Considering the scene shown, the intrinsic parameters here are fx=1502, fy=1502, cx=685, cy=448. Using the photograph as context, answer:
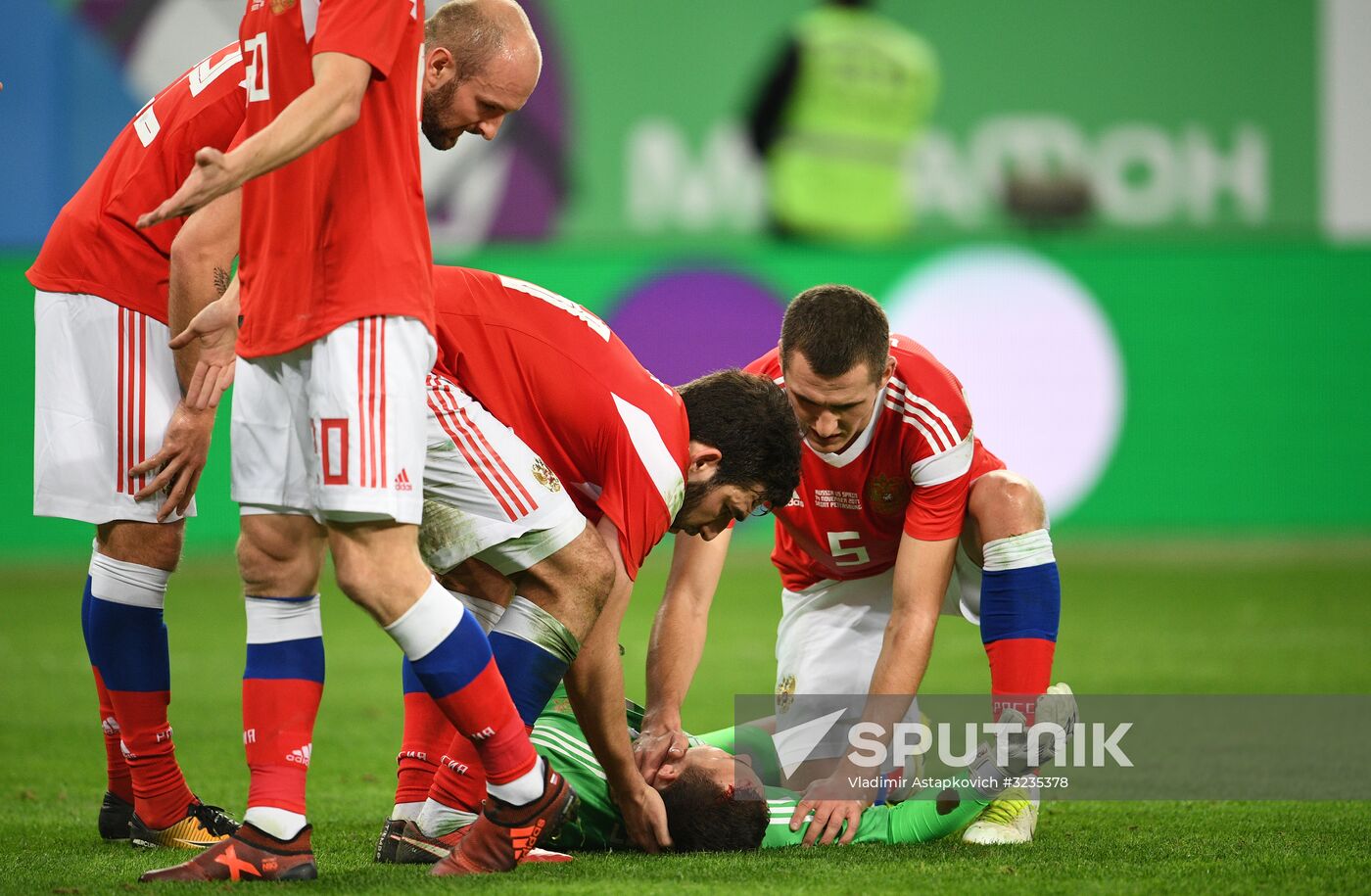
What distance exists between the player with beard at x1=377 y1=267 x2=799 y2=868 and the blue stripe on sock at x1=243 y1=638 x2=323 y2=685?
0.39m

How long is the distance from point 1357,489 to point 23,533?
32.0 feet

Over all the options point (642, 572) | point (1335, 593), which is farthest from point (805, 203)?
point (1335, 593)

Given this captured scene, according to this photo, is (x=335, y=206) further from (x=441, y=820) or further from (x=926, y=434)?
(x=926, y=434)

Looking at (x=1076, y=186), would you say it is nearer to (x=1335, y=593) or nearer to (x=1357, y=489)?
(x=1357, y=489)

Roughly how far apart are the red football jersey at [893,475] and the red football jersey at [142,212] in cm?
151

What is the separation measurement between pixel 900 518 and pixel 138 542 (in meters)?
1.94

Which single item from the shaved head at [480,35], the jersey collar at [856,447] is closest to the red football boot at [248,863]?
the shaved head at [480,35]

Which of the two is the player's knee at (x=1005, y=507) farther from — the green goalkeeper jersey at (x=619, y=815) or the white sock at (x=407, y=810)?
the white sock at (x=407, y=810)

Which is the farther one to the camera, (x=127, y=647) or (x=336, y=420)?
(x=127, y=647)

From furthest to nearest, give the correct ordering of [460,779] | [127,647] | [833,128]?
[833,128]
[127,647]
[460,779]

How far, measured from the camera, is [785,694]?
4305 millimetres

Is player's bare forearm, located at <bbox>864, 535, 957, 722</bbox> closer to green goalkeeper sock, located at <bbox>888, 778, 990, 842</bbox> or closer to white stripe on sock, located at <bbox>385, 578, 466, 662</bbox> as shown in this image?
green goalkeeper sock, located at <bbox>888, 778, 990, 842</bbox>

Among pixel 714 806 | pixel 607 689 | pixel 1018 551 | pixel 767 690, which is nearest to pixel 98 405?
pixel 607 689

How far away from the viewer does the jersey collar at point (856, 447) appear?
385cm
